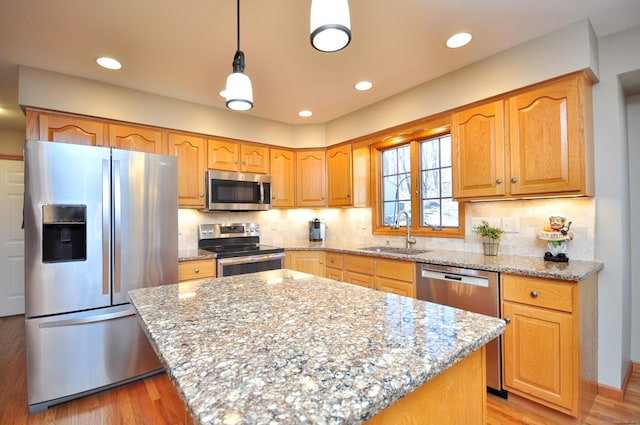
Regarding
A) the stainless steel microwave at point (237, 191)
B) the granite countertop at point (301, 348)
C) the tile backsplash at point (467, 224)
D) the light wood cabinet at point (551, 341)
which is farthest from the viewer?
the stainless steel microwave at point (237, 191)

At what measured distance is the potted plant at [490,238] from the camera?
94.9 inches

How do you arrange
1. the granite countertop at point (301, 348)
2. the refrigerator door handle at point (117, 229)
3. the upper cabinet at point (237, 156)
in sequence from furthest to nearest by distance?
1. the upper cabinet at point (237, 156)
2. the refrigerator door handle at point (117, 229)
3. the granite countertop at point (301, 348)

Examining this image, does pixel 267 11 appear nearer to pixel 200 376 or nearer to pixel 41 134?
pixel 200 376

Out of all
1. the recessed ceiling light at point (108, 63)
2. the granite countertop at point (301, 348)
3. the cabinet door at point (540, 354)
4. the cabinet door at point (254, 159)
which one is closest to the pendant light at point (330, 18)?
the granite countertop at point (301, 348)

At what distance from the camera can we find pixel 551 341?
5.89 feet

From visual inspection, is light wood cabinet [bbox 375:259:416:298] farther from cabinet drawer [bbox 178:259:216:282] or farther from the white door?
the white door

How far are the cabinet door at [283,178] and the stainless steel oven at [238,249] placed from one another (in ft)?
1.48

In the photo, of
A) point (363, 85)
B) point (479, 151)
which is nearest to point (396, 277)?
point (479, 151)

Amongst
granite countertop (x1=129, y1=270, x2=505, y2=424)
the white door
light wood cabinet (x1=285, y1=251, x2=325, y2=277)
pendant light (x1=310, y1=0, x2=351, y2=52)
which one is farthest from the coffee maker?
the white door

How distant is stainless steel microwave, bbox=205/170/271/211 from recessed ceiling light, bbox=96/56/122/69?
1.18m

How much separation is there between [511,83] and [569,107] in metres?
0.43

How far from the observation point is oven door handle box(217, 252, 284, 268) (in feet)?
9.69

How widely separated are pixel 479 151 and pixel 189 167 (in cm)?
272

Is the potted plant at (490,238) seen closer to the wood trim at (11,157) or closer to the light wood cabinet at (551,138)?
the light wood cabinet at (551,138)
